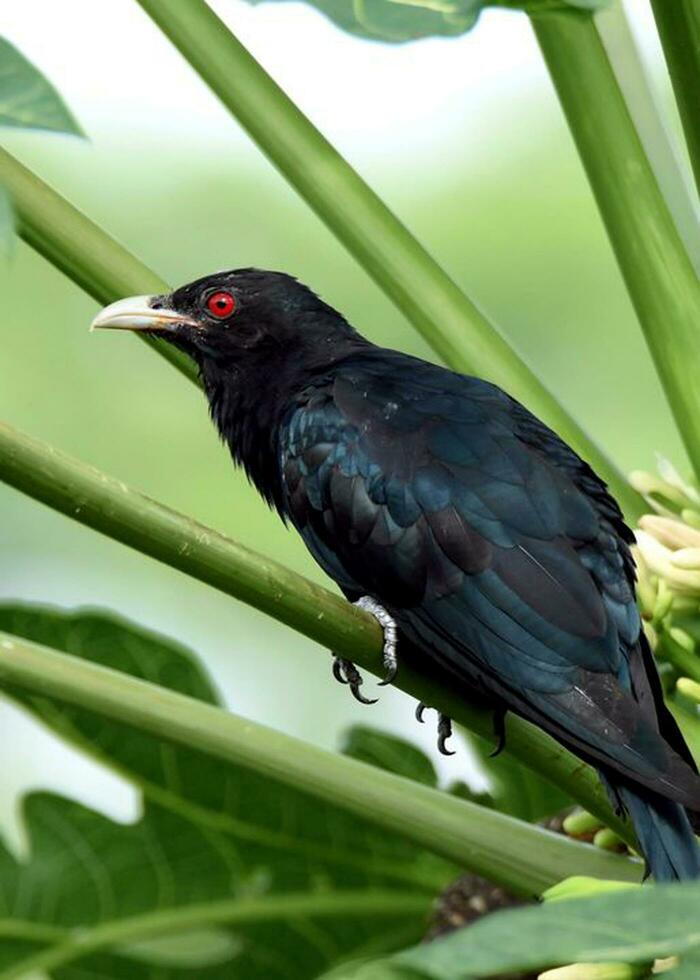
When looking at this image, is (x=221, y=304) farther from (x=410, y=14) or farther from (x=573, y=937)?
(x=573, y=937)

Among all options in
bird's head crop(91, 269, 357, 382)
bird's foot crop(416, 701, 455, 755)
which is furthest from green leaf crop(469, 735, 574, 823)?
bird's head crop(91, 269, 357, 382)

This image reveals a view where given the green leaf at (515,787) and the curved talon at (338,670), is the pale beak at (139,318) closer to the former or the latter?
the curved talon at (338,670)

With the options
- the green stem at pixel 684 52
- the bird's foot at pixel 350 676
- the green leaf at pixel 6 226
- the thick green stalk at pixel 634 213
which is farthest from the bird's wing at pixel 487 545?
the green leaf at pixel 6 226

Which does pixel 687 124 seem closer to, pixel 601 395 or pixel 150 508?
pixel 150 508

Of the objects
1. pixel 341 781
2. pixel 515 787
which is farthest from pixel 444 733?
pixel 341 781

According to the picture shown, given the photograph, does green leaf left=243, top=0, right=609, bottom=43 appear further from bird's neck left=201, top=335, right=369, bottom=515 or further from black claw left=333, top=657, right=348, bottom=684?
black claw left=333, top=657, right=348, bottom=684

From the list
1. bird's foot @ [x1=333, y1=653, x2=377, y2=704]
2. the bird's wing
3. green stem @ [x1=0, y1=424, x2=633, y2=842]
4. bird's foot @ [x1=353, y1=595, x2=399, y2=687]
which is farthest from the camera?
bird's foot @ [x1=333, y1=653, x2=377, y2=704]
